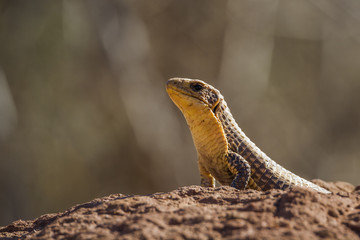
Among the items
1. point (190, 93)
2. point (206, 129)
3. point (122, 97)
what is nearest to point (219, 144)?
point (206, 129)

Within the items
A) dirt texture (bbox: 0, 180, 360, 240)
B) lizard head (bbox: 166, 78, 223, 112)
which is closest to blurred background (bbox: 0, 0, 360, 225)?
lizard head (bbox: 166, 78, 223, 112)

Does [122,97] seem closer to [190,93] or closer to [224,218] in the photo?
[190,93]

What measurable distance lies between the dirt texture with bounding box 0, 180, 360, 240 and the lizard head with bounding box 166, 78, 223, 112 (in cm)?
185

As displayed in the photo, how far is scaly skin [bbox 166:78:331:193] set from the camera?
463cm

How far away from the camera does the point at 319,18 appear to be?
19.0 m

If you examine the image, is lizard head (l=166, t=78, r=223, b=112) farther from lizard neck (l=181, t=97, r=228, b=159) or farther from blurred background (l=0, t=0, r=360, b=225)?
blurred background (l=0, t=0, r=360, b=225)

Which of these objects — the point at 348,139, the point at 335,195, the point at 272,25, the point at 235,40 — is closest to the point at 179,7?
the point at 235,40

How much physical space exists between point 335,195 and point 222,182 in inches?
74.0

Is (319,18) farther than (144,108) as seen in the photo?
Yes

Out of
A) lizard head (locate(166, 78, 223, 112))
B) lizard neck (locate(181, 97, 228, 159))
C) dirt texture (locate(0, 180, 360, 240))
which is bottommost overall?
dirt texture (locate(0, 180, 360, 240))

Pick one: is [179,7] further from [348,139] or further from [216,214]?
[216,214]

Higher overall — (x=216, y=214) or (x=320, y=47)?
(x=320, y=47)

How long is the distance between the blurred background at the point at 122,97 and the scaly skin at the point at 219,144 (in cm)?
1044

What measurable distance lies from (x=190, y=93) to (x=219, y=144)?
2.17ft
